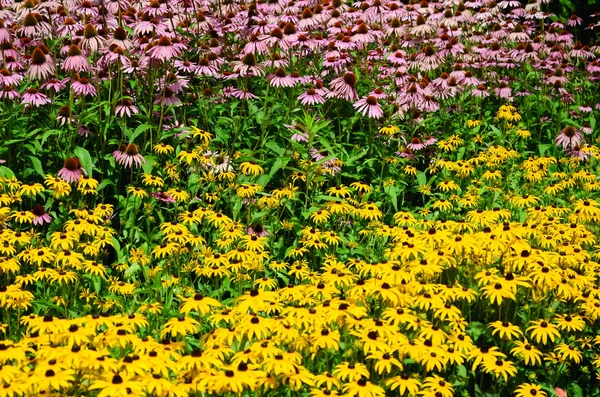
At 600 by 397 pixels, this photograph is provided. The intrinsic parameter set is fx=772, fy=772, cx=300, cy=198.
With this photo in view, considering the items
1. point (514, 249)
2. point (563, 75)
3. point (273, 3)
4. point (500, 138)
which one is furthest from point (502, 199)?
point (273, 3)

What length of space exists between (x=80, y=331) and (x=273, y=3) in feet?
18.6

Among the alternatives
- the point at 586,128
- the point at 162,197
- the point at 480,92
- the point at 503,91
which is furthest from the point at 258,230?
the point at 586,128

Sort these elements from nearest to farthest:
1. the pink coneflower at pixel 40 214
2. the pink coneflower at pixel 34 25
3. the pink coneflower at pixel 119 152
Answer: the pink coneflower at pixel 40 214
the pink coneflower at pixel 119 152
the pink coneflower at pixel 34 25

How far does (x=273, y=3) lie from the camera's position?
8.62 meters

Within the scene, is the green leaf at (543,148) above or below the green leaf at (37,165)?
below

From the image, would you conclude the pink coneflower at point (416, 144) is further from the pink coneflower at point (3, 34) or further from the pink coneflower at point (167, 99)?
the pink coneflower at point (3, 34)

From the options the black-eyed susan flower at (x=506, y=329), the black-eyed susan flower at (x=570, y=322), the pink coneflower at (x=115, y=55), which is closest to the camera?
the black-eyed susan flower at (x=506, y=329)

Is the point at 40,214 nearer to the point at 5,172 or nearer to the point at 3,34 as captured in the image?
the point at 5,172

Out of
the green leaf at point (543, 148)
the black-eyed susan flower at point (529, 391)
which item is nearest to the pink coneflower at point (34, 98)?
the black-eyed susan flower at point (529, 391)

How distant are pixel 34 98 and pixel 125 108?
77 cm

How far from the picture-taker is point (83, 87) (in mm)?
6703

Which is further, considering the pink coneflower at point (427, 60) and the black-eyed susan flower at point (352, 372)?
the pink coneflower at point (427, 60)

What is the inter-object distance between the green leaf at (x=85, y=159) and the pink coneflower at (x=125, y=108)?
0.54 meters

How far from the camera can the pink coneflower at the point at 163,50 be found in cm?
682
